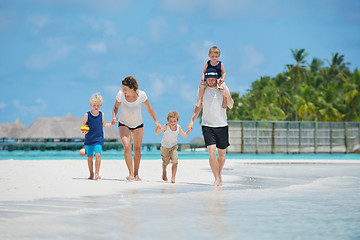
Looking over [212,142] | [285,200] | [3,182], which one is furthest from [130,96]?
[285,200]

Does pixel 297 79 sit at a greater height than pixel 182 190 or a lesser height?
greater

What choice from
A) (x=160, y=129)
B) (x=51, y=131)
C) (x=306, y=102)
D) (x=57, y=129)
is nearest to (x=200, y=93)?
(x=160, y=129)

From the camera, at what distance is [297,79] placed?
188 feet

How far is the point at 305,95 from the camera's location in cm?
5134

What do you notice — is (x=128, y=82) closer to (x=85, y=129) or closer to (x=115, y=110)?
(x=115, y=110)

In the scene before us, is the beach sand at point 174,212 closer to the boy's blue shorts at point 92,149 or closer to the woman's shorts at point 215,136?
the woman's shorts at point 215,136

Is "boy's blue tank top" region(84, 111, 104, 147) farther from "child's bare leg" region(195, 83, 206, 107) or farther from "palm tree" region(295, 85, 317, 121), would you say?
"palm tree" region(295, 85, 317, 121)

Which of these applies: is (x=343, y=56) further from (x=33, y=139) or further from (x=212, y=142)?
(x=212, y=142)

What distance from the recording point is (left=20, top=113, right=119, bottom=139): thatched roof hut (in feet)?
200

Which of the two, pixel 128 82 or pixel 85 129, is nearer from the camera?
pixel 128 82

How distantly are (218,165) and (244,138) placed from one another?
2781 cm

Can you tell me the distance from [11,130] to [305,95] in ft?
134

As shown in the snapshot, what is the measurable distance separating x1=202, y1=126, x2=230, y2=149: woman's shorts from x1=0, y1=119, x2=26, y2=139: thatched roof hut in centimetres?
6283

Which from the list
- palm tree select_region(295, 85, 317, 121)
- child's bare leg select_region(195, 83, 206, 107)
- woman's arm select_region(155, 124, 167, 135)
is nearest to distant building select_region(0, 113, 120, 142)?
palm tree select_region(295, 85, 317, 121)
